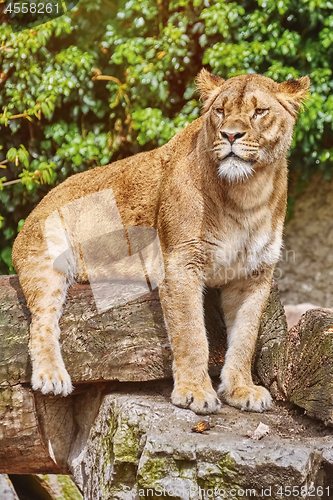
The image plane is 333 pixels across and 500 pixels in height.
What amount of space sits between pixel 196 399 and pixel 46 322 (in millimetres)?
1202

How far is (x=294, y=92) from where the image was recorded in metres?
4.03

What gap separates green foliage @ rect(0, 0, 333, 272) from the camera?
672 cm

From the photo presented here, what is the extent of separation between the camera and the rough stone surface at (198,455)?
295 centimetres

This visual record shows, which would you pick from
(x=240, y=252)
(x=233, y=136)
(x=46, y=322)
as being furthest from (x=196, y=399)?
(x=233, y=136)

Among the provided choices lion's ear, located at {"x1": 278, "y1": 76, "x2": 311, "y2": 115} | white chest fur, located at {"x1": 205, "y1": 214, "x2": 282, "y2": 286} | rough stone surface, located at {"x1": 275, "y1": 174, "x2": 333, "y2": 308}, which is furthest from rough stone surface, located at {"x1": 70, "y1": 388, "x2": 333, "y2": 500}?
rough stone surface, located at {"x1": 275, "y1": 174, "x2": 333, "y2": 308}

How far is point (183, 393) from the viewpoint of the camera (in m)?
3.58

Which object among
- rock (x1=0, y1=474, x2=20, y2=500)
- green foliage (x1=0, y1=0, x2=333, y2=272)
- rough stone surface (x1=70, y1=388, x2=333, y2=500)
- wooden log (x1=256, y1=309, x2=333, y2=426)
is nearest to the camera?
rough stone surface (x1=70, y1=388, x2=333, y2=500)

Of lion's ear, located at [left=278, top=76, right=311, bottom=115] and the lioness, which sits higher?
lion's ear, located at [left=278, top=76, right=311, bottom=115]

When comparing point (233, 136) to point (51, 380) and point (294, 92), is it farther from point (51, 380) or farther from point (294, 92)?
point (51, 380)

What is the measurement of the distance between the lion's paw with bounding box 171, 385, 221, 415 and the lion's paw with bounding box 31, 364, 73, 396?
2.45 feet

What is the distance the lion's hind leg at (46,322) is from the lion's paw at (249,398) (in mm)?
1004

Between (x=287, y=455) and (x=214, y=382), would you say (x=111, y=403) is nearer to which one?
(x=214, y=382)

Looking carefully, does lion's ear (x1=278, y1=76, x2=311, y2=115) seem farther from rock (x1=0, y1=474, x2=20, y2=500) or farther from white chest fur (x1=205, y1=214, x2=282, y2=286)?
rock (x1=0, y1=474, x2=20, y2=500)

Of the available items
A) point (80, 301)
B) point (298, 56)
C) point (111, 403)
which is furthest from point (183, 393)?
point (298, 56)
